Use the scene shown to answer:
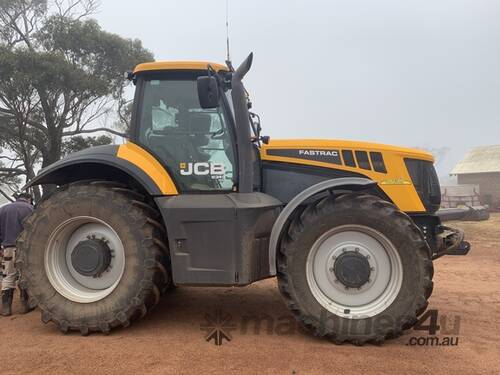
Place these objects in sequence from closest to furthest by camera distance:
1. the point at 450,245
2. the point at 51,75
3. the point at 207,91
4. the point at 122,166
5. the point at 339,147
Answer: the point at 207,91 < the point at 122,166 < the point at 450,245 < the point at 339,147 < the point at 51,75

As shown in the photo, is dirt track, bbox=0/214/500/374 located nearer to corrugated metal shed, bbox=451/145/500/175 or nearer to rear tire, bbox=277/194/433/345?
rear tire, bbox=277/194/433/345

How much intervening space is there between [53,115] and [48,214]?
1467cm

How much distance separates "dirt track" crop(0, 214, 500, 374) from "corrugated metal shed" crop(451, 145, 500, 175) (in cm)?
3074

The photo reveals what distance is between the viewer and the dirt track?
11.8 feet

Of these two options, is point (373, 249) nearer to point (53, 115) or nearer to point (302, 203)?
point (302, 203)

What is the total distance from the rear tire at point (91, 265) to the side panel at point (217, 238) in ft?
0.76

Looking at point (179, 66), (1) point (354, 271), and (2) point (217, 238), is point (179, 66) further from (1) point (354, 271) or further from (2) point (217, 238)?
(1) point (354, 271)

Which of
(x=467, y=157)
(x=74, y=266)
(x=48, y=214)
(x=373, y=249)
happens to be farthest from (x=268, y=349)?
(x=467, y=157)

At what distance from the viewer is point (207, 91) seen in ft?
13.8

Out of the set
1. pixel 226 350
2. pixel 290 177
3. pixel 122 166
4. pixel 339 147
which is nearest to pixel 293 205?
pixel 290 177

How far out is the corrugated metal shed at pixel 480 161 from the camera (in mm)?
32844

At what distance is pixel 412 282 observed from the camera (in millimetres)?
4113

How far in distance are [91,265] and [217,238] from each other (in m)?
1.29

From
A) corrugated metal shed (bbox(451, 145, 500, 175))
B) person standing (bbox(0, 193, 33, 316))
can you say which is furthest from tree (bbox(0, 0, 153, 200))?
corrugated metal shed (bbox(451, 145, 500, 175))
